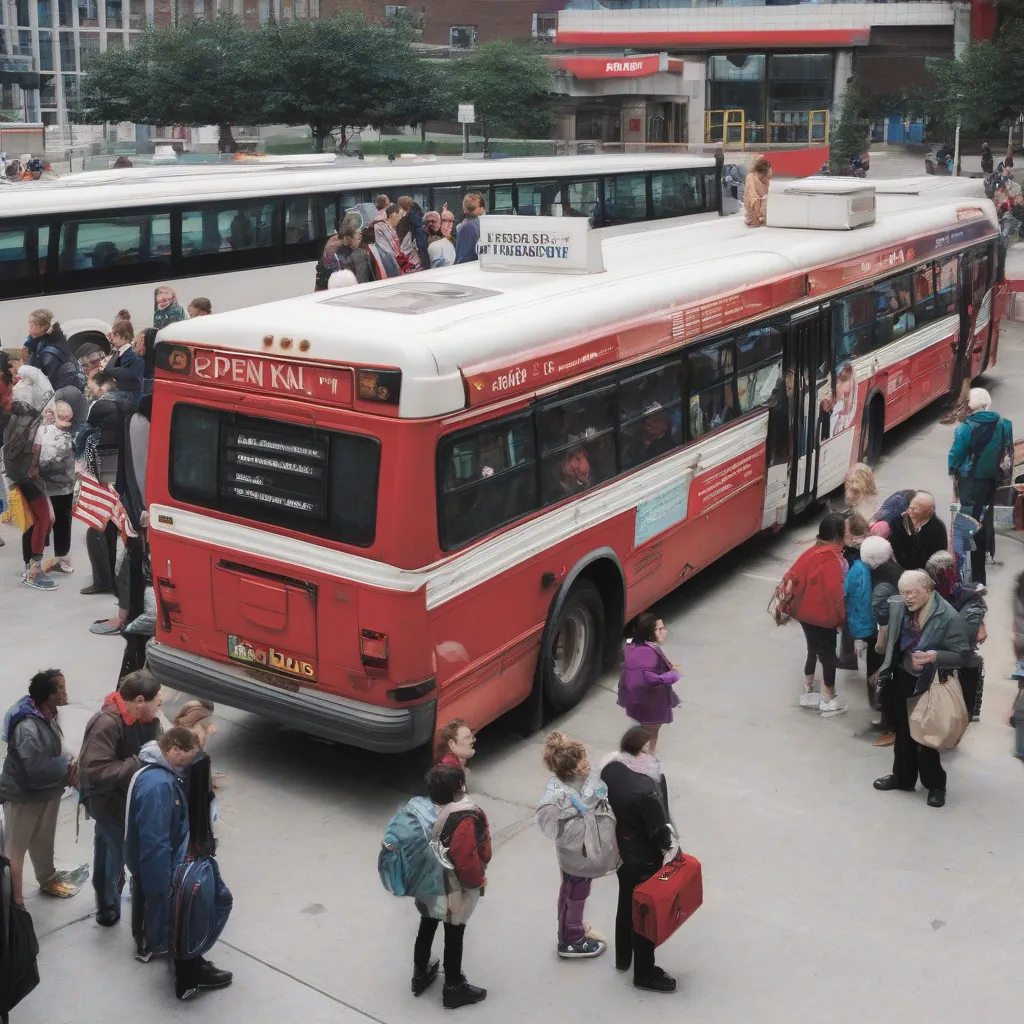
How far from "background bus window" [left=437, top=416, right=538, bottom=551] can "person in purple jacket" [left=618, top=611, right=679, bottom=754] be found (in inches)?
42.6

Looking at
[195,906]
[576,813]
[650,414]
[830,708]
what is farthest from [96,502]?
[576,813]

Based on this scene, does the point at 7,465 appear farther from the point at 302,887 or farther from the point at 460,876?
the point at 460,876

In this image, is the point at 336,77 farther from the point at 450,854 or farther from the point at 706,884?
the point at 450,854

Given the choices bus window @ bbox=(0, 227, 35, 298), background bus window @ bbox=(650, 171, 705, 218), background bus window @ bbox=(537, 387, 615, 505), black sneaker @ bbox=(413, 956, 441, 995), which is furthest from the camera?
background bus window @ bbox=(650, 171, 705, 218)

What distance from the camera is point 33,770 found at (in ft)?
23.6

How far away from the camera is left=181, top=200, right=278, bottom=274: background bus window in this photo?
20328 millimetres

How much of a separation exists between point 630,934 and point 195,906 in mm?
2041

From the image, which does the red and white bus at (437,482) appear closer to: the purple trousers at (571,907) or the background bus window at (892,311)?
the purple trousers at (571,907)

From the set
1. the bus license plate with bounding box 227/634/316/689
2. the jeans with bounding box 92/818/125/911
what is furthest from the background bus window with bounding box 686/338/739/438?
the jeans with bounding box 92/818/125/911

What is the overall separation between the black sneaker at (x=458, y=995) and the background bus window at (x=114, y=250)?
14194 millimetres

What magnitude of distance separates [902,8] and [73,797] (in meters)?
73.9

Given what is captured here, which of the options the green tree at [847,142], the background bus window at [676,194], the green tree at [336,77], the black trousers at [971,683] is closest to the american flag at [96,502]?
the black trousers at [971,683]

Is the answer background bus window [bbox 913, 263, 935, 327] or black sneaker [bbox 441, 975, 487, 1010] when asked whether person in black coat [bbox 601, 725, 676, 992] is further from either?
background bus window [bbox 913, 263, 935, 327]

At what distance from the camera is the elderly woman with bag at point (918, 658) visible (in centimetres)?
851
